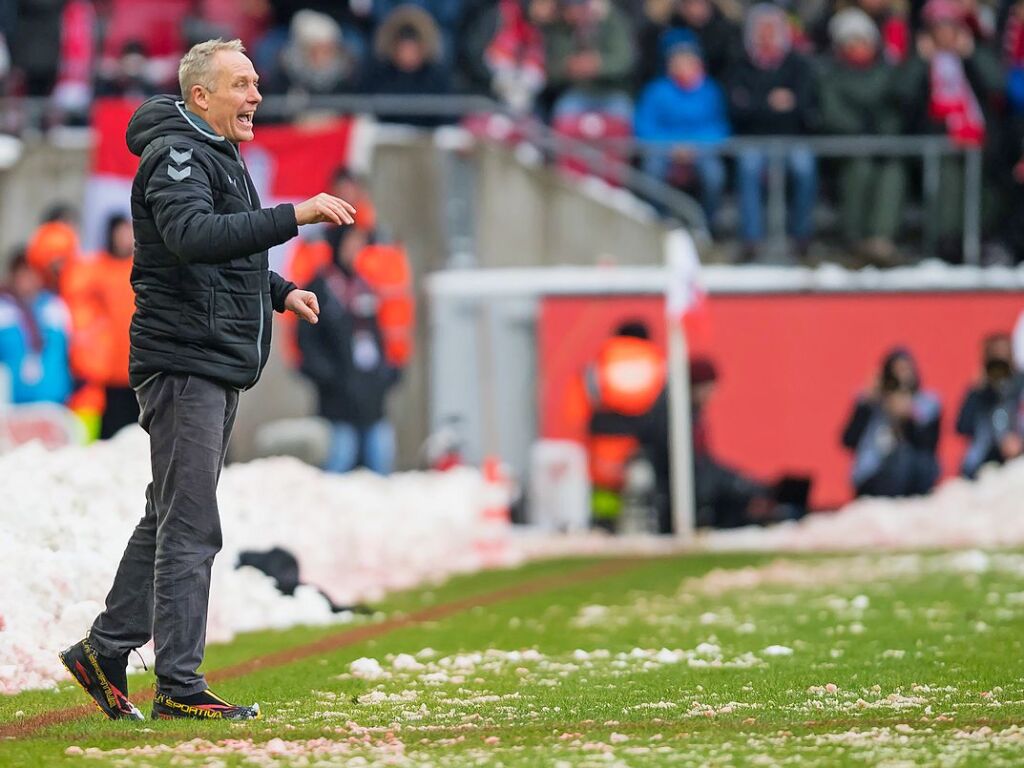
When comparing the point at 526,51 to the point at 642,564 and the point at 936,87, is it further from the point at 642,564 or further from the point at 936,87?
the point at 642,564

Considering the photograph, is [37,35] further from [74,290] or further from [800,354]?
[800,354]

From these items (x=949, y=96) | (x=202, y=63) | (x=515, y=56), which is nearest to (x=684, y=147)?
(x=515, y=56)

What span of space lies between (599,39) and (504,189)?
5.78ft

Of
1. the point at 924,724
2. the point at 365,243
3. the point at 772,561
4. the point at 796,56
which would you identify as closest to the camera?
the point at 924,724

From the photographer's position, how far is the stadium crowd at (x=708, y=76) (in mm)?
20312

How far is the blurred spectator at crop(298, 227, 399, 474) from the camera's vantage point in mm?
17797

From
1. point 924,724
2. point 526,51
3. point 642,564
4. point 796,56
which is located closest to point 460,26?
point 526,51

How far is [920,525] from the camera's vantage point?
17.7 metres

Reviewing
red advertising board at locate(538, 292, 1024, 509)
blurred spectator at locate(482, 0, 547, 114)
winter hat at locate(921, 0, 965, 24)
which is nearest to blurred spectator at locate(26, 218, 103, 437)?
red advertising board at locate(538, 292, 1024, 509)

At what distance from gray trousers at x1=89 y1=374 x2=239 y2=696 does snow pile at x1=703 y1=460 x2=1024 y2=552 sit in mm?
10741

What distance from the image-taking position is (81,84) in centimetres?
2155

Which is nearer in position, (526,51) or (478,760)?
(478,760)

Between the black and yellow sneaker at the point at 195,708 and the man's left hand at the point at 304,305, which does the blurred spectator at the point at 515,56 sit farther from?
the black and yellow sneaker at the point at 195,708

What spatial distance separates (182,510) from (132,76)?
48.1 feet
